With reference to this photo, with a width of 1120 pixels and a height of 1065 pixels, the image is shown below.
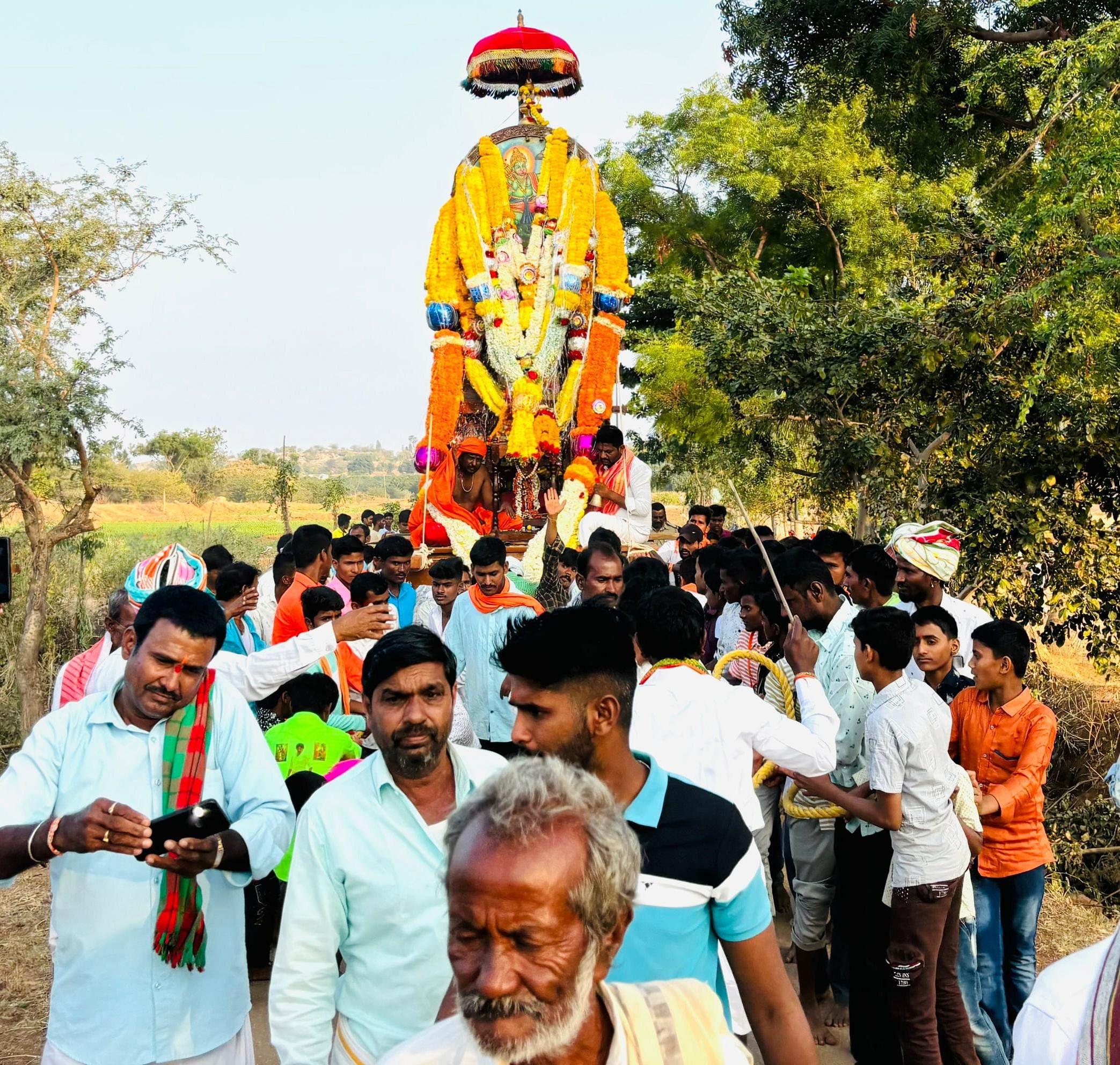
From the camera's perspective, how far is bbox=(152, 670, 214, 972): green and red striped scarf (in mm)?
2992

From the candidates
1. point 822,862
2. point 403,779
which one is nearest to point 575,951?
point 403,779

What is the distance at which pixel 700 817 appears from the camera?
2412 mm

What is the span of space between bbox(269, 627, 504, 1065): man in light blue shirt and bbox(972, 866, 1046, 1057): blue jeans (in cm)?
308

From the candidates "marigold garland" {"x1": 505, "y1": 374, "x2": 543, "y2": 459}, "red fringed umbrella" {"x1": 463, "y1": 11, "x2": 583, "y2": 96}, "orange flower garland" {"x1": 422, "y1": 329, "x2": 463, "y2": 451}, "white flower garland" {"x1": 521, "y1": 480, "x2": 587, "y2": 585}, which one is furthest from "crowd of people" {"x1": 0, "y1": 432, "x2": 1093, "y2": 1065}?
"red fringed umbrella" {"x1": 463, "y1": 11, "x2": 583, "y2": 96}

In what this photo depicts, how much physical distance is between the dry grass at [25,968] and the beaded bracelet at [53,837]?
2.62 m

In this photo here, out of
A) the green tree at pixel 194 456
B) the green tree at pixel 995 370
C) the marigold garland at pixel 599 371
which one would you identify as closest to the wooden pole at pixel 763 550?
the green tree at pixel 995 370

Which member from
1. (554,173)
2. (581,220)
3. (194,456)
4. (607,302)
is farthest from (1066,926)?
(194,456)

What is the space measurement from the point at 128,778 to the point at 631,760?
4.76 feet

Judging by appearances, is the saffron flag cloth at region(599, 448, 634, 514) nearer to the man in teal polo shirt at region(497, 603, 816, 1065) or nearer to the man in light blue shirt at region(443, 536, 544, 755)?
the man in light blue shirt at region(443, 536, 544, 755)

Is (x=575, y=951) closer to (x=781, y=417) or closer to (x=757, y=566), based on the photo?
(x=757, y=566)

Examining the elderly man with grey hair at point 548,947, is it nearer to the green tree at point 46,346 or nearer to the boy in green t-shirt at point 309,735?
the boy in green t-shirt at point 309,735

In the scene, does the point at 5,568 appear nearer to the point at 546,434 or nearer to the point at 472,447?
the point at 472,447

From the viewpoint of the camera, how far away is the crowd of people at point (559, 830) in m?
1.68

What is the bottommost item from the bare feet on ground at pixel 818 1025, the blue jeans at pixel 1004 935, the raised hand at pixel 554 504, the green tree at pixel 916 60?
the bare feet on ground at pixel 818 1025
